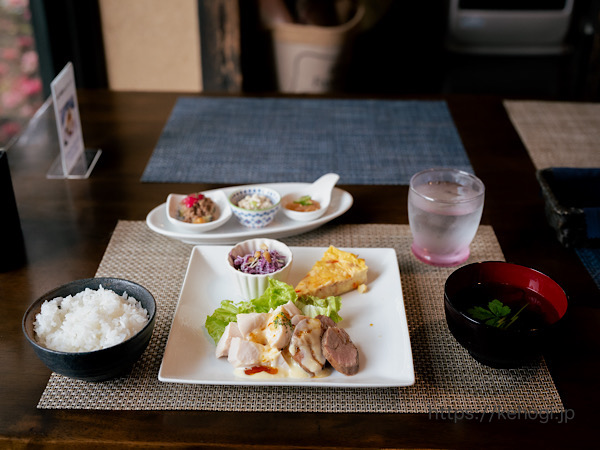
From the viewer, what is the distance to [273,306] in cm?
116

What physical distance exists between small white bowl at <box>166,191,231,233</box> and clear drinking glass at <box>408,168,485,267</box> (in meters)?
0.45

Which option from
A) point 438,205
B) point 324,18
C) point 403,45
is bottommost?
point 403,45

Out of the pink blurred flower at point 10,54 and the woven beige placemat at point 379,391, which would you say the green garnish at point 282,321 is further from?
the pink blurred flower at point 10,54

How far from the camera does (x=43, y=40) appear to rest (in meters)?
3.03

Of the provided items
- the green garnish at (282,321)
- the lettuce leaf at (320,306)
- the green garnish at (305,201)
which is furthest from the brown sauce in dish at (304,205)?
the green garnish at (282,321)

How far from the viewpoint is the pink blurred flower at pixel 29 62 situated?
3.04 meters

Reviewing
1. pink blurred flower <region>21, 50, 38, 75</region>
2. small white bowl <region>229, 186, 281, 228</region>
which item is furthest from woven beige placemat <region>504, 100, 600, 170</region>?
pink blurred flower <region>21, 50, 38, 75</region>

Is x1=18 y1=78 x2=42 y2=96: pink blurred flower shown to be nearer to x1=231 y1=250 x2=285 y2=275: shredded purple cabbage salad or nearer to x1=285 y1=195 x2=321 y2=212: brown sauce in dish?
x1=285 y1=195 x2=321 y2=212: brown sauce in dish

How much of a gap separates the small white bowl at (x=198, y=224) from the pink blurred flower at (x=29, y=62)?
1971mm

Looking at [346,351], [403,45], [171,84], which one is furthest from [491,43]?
[346,351]

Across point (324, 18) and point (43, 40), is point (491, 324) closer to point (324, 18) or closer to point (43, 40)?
point (43, 40)

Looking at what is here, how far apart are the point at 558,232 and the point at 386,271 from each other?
466 millimetres

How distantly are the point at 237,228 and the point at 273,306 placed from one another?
38 cm

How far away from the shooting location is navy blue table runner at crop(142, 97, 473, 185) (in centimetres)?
178
